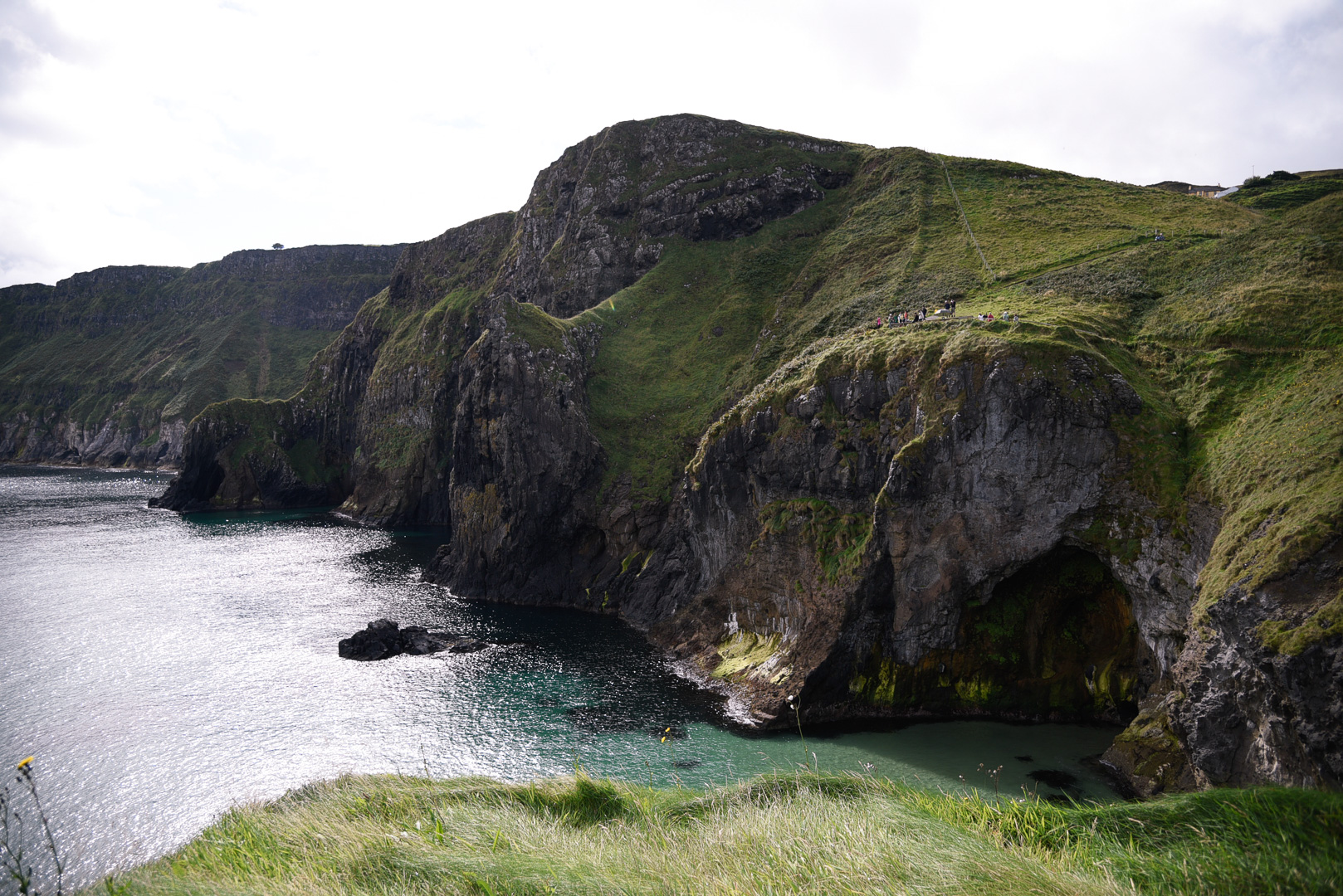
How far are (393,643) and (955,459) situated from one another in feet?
143

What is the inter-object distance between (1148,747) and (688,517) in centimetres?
3694

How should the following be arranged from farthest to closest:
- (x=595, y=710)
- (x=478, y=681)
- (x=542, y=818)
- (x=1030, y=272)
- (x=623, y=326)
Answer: (x=623, y=326) → (x=1030, y=272) → (x=478, y=681) → (x=595, y=710) → (x=542, y=818)

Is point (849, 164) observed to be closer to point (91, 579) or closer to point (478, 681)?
point (478, 681)

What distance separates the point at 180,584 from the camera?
230 feet

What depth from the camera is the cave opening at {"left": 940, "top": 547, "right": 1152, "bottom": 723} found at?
3678 centimetres

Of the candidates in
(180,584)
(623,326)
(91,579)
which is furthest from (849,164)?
(91,579)

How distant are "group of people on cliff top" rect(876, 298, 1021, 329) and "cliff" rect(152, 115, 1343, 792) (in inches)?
31.8

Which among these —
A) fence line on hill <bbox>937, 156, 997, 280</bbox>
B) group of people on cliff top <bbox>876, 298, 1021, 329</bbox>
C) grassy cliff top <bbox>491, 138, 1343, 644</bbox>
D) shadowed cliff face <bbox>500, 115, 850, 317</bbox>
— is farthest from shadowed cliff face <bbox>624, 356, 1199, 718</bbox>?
shadowed cliff face <bbox>500, 115, 850, 317</bbox>

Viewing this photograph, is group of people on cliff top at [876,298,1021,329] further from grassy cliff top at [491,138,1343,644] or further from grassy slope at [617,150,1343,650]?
grassy slope at [617,150,1343,650]

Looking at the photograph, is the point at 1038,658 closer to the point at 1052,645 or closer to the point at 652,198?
the point at 1052,645

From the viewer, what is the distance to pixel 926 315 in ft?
175

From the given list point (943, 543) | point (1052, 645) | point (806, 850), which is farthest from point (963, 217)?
point (806, 850)

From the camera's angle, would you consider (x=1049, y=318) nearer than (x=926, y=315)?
Yes

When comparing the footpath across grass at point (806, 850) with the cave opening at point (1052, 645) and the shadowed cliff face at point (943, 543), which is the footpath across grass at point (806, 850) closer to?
the shadowed cliff face at point (943, 543)
